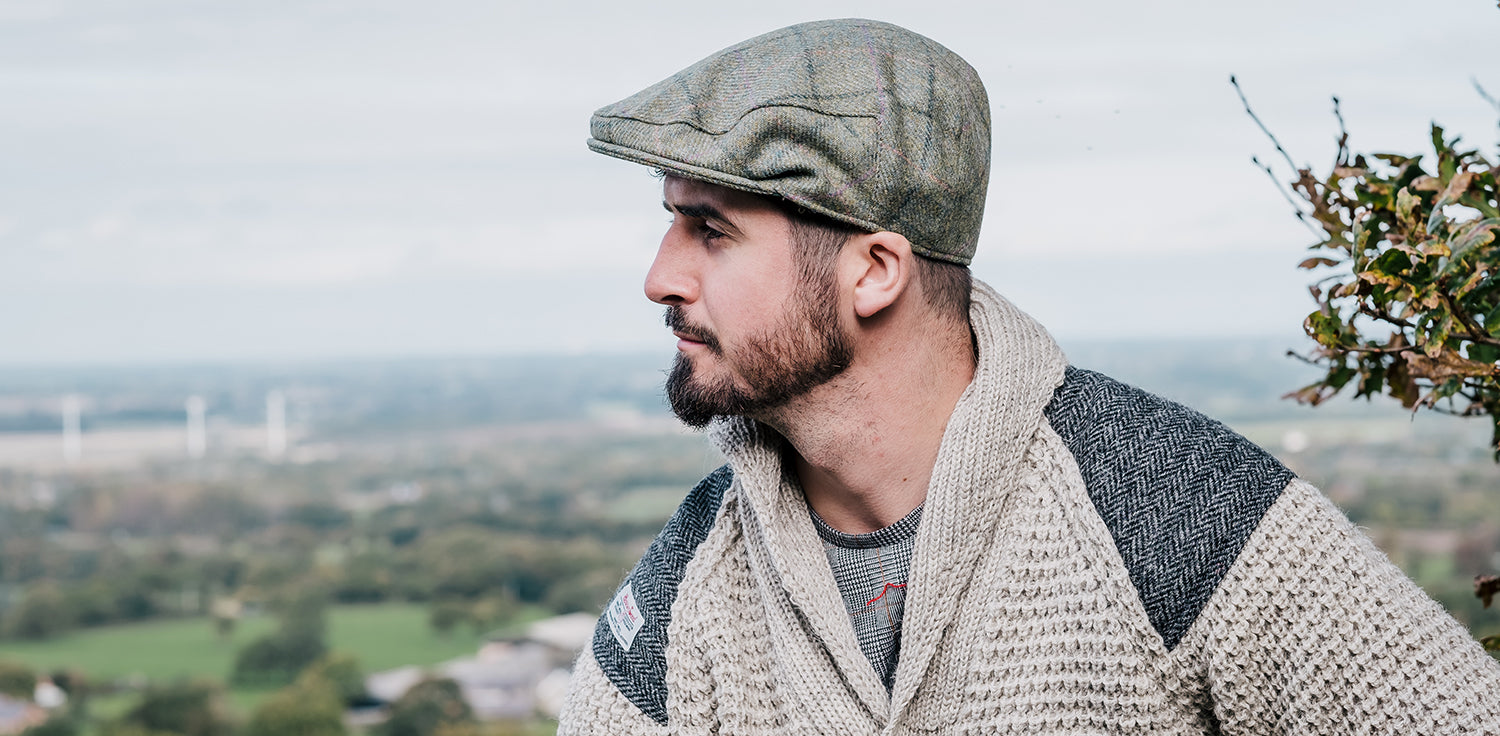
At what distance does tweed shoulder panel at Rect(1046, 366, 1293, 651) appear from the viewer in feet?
7.38

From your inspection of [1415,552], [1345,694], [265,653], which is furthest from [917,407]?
[265,653]

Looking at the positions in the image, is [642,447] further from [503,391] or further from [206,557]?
[206,557]

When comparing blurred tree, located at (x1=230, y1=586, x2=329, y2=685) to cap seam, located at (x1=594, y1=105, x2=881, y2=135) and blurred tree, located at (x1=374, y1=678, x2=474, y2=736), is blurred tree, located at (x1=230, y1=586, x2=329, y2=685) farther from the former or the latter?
cap seam, located at (x1=594, y1=105, x2=881, y2=135)

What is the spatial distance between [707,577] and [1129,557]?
85cm

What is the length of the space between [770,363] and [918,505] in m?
0.43

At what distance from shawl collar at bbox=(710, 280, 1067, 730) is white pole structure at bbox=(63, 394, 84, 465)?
273 feet

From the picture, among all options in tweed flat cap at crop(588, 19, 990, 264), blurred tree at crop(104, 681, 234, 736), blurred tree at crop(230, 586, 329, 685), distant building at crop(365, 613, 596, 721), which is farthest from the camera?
blurred tree at crop(230, 586, 329, 685)

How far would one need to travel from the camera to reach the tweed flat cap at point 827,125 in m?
2.38

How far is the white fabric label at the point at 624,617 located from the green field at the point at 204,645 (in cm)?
4787

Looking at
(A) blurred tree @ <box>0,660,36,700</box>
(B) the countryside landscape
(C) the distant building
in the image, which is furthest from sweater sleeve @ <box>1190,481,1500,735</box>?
(A) blurred tree @ <box>0,660,36,700</box>

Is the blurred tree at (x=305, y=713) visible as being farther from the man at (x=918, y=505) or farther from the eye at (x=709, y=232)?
the eye at (x=709, y=232)

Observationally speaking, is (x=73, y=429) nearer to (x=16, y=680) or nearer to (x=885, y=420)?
(x=16, y=680)

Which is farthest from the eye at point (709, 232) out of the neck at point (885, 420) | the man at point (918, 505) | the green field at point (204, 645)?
the green field at point (204, 645)

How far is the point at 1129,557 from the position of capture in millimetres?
2303
